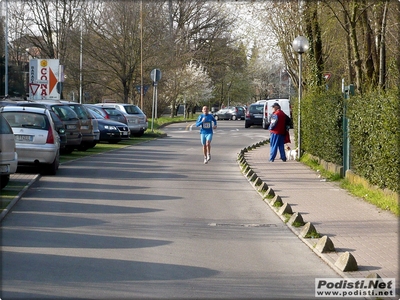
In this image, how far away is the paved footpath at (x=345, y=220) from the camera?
8.00 metres

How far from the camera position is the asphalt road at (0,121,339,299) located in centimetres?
682

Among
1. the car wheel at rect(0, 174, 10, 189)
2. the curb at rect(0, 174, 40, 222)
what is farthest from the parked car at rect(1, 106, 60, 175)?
the car wheel at rect(0, 174, 10, 189)

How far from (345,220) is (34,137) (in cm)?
822

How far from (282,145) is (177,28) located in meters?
38.7

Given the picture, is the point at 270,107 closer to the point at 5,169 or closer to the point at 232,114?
the point at 232,114

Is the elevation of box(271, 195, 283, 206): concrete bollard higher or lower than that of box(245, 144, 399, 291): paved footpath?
higher

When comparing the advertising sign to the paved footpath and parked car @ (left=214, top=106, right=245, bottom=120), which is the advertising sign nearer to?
the paved footpath

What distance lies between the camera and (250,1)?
1988 cm

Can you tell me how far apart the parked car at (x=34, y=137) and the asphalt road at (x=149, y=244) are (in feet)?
1.97

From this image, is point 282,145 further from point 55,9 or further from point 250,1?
point 55,9

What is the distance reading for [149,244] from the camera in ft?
29.3

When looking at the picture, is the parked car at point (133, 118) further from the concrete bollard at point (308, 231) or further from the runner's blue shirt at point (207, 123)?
the concrete bollard at point (308, 231)

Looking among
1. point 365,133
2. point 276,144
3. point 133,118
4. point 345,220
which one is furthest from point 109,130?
point 345,220

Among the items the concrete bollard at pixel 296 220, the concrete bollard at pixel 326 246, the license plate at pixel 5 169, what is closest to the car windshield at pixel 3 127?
the license plate at pixel 5 169
